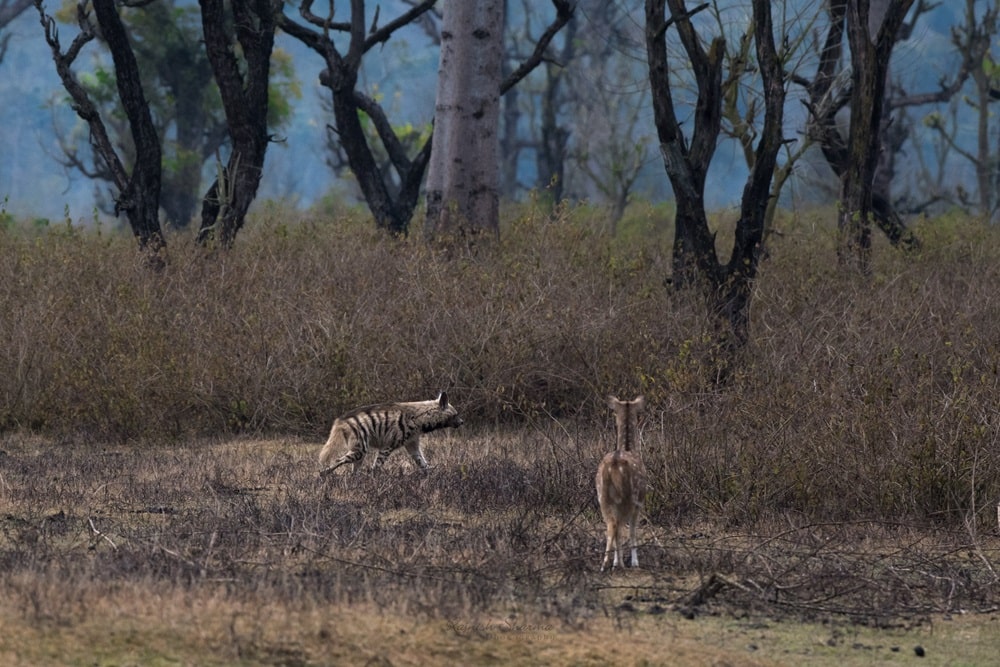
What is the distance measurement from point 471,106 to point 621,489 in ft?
38.7

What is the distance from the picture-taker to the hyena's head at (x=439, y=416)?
35.4 ft

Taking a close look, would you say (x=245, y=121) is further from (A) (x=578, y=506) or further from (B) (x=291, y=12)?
(B) (x=291, y=12)

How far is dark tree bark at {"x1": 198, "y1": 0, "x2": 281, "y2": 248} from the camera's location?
19.0 m

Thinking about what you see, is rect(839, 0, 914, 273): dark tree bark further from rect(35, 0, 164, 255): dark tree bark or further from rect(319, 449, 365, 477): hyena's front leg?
rect(35, 0, 164, 255): dark tree bark

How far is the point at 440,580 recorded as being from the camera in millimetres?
6914

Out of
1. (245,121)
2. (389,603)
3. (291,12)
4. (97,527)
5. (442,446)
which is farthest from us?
(291,12)

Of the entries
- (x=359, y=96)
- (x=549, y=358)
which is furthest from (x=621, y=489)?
(x=359, y=96)

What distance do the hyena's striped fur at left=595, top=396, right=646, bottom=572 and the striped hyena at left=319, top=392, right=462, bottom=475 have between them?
2982 mm

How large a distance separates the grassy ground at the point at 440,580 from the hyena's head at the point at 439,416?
2.72 ft

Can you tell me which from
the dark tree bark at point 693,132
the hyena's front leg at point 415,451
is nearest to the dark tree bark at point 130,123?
the dark tree bark at point 693,132

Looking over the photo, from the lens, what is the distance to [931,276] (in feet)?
52.2

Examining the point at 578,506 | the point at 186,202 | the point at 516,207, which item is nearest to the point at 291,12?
the point at 186,202

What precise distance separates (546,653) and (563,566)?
146 cm

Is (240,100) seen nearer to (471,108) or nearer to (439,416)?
(471,108)
